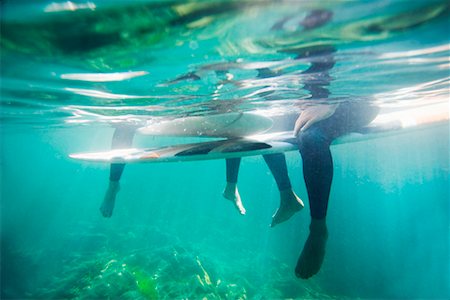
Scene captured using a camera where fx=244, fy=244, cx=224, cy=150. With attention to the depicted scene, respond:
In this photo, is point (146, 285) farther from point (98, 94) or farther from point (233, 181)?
point (98, 94)

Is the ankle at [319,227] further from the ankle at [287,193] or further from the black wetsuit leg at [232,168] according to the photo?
the black wetsuit leg at [232,168]

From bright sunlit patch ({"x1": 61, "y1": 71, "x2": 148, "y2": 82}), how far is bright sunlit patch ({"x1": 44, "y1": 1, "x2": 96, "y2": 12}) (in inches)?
89.8

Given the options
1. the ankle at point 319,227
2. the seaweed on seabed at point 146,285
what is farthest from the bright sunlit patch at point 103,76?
the seaweed on seabed at point 146,285

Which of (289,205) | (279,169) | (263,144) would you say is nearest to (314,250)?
(263,144)

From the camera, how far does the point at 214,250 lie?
20.7m

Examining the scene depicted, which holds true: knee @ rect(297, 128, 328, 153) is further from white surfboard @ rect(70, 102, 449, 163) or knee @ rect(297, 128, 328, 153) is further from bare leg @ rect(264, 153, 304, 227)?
bare leg @ rect(264, 153, 304, 227)

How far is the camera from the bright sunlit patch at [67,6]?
3.11 meters

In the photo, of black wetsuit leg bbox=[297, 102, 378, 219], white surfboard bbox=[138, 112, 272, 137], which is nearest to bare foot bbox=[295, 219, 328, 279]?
black wetsuit leg bbox=[297, 102, 378, 219]

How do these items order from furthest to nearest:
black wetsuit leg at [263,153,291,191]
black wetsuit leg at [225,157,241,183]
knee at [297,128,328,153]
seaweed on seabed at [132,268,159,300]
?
seaweed on seabed at [132,268,159,300], black wetsuit leg at [225,157,241,183], black wetsuit leg at [263,153,291,191], knee at [297,128,328,153]

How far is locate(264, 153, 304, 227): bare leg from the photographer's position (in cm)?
663

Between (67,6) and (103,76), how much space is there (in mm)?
2606

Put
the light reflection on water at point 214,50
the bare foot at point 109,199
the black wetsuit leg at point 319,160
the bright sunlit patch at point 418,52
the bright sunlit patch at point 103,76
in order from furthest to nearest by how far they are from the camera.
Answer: the bare foot at point 109,199 → the bright sunlit patch at point 103,76 → the bright sunlit patch at point 418,52 → the black wetsuit leg at point 319,160 → the light reflection on water at point 214,50

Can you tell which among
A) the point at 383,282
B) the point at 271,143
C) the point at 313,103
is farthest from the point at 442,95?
the point at 383,282

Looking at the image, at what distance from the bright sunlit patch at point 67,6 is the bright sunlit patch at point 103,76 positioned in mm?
2282
